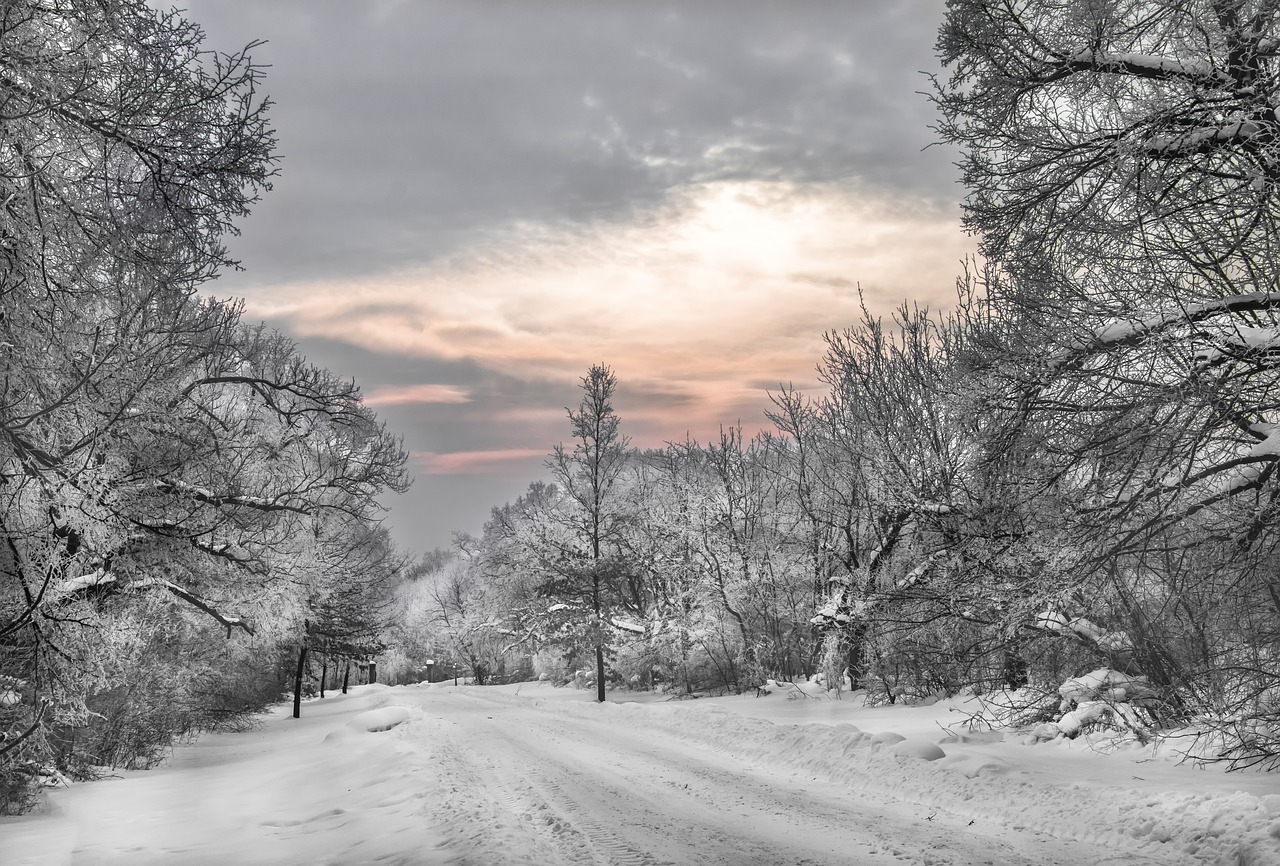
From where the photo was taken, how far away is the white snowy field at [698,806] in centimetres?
589

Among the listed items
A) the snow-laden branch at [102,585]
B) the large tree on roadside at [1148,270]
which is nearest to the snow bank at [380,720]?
the snow-laden branch at [102,585]

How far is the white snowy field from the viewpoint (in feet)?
19.3

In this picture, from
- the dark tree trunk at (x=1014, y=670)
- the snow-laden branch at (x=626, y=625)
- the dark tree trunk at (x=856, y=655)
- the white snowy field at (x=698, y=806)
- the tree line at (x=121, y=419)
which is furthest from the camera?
the snow-laden branch at (x=626, y=625)

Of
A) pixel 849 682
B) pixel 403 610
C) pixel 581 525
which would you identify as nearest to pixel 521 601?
pixel 581 525

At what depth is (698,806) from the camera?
767 centimetres

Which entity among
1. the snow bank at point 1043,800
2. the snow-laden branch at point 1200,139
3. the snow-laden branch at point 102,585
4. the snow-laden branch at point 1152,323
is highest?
the snow-laden branch at point 1200,139

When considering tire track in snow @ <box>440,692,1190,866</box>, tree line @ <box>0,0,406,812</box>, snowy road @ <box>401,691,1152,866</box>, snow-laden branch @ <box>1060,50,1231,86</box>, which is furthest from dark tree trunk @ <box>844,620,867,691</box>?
snow-laden branch @ <box>1060,50,1231,86</box>

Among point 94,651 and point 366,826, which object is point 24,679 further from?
point 366,826

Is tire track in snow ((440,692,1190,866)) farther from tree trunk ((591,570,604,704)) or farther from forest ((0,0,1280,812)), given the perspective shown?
tree trunk ((591,570,604,704))

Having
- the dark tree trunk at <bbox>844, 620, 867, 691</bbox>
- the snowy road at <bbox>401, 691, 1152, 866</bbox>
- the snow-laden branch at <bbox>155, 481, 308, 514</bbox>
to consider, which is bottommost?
the snowy road at <bbox>401, 691, 1152, 866</bbox>

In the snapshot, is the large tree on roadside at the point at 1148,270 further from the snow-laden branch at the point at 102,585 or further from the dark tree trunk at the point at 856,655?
the snow-laden branch at the point at 102,585

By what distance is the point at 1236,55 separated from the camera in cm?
618

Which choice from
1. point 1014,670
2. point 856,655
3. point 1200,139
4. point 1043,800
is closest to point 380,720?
point 856,655

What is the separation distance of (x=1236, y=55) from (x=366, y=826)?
34.0 ft
